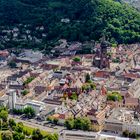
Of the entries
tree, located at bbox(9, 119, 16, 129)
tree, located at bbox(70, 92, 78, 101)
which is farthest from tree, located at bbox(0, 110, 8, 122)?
tree, located at bbox(70, 92, 78, 101)

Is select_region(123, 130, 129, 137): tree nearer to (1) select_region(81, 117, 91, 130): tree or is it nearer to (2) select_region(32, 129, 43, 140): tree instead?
(1) select_region(81, 117, 91, 130): tree

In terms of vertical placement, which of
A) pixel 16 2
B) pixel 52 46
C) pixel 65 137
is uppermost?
pixel 16 2

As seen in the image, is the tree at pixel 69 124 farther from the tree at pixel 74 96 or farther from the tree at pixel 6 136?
the tree at pixel 74 96

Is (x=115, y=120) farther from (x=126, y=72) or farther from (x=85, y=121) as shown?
(x=126, y=72)

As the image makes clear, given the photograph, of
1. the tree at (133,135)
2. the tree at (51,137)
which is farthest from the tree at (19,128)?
the tree at (133,135)

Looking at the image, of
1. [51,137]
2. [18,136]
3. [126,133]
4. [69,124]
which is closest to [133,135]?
[126,133]

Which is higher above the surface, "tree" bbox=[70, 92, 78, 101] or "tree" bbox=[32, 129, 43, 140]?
"tree" bbox=[70, 92, 78, 101]

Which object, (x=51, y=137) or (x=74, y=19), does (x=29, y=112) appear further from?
(x=74, y=19)

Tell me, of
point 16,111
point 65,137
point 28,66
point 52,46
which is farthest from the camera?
point 52,46

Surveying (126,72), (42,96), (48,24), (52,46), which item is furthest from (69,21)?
(42,96)

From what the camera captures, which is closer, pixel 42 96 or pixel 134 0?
pixel 42 96
